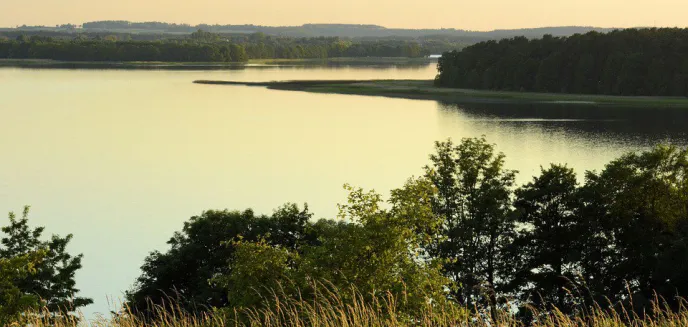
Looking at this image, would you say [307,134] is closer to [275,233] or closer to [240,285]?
[275,233]

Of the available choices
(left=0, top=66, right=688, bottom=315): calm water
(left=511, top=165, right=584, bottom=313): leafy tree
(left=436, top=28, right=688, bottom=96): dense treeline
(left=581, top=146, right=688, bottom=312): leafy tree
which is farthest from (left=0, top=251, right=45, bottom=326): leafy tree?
(left=436, top=28, right=688, bottom=96): dense treeline

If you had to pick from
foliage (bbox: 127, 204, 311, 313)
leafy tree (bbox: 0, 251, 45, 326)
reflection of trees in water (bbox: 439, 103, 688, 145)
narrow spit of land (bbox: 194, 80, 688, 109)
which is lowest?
narrow spit of land (bbox: 194, 80, 688, 109)

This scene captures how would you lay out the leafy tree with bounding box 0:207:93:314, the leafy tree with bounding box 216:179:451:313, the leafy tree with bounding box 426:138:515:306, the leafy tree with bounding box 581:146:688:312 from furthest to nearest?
1. the leafy tree with bounding box 426:138:515:306
2. the leafy tree with bounding box 581:146:688:312
3. the leafy tree with bounding box 0:207:93:314
4. the leafy tree with bounding box 216:179:451:313

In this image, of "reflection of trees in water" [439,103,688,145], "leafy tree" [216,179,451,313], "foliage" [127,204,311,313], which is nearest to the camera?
"leafy tree" [216,179,451,313]

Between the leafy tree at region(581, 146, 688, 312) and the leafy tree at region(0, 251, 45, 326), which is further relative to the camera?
the leafy tree at region(581, 146, 688, 312)

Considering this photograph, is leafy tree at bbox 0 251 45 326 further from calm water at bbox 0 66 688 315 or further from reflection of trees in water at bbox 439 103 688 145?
reflection of trees in water at bbox 439 103 688 145

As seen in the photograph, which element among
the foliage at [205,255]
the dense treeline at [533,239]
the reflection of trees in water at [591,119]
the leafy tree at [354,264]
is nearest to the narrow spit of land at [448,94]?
the reflection of trees in water at [591,119]

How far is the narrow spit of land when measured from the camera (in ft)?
371

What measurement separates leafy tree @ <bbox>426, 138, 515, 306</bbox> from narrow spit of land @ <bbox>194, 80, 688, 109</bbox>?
260ft

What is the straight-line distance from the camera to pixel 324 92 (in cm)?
12425

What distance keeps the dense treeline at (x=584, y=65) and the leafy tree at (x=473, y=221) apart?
93644 millimetres

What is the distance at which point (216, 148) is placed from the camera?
68.3m

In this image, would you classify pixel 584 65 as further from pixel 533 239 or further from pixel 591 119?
pixel 533 239

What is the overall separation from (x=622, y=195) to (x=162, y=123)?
2334 inches
